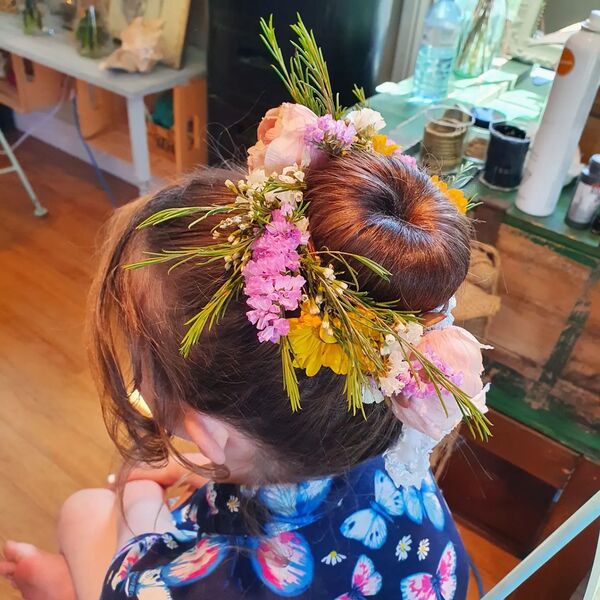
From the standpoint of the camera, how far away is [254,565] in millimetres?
744

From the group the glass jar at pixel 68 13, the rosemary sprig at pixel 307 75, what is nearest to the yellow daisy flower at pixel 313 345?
the rosemary sprig at pixel 307 75

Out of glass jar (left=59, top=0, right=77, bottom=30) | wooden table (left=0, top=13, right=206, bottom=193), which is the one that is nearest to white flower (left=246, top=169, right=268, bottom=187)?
wooden table (left=0, top=13, right=206, bottom=193)

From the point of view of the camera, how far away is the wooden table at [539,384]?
1.00m

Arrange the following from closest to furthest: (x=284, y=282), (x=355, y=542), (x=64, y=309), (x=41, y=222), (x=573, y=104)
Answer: (x=284, y=282), (x=355, y=542), (x=573, y=104), (x=64, y=309), (x=41, y=222)

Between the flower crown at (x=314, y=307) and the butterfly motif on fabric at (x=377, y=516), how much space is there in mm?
264

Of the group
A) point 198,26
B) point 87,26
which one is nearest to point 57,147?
point 87,26

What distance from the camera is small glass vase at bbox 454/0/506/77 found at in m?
1.49

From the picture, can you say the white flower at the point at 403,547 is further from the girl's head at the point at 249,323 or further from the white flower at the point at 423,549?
the girl's head at the point at 249,323

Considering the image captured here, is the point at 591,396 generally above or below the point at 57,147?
above

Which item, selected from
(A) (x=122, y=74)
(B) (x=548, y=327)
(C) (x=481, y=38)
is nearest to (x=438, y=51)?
(C) (x=481, y=38)

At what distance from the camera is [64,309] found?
1.88 metres

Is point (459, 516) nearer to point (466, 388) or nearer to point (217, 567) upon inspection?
point (217, 567)

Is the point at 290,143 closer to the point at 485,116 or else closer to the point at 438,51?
the point at 485,116

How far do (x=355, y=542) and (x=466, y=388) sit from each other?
338mm
